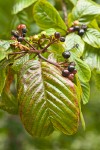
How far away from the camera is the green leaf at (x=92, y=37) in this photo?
5.27ft

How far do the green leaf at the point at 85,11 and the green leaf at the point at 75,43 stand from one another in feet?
0.48

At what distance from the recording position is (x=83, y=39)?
5.42 ft

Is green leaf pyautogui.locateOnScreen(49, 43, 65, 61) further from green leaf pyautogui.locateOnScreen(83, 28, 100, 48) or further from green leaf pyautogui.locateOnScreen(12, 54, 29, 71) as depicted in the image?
green leaf pyautogui.locateOnScreen(83, 28, 100, 48)

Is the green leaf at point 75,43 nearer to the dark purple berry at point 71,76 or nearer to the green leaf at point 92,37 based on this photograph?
the green leaf at point 92,37

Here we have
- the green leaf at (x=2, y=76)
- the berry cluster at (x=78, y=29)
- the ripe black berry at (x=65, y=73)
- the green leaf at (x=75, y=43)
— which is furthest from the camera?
the berry cluster at (x=78, y=29)

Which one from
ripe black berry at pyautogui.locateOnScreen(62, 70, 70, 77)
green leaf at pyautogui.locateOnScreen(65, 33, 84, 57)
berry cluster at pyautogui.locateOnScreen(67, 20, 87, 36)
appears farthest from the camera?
berry cluster at pyautogui.locateOnScreen(67, 20, 87, 36)

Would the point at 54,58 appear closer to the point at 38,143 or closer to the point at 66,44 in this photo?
the point at 66,44

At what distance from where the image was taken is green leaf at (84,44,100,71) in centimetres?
162

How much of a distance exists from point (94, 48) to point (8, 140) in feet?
9.81

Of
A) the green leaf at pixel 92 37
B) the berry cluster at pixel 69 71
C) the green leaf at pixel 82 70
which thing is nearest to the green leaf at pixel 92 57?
the green leaf at pixel 92 37

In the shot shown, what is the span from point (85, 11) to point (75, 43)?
279 millimetres

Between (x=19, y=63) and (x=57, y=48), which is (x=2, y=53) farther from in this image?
(x=57, y=48)

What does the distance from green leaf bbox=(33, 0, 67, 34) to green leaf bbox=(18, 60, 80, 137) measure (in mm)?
449

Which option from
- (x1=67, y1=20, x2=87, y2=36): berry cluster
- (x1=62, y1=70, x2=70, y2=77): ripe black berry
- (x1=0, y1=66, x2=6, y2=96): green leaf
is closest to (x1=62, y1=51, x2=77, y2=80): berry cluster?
(x1=62, y1=70, x2=70, y2=77): ripe black berry
